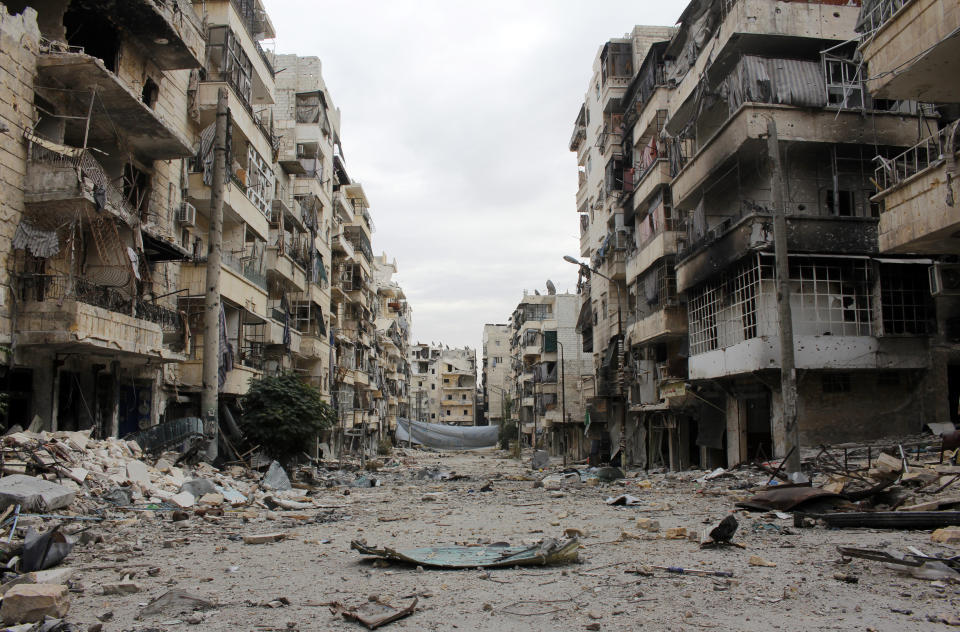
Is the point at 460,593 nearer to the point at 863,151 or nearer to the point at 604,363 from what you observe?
the point at 863,151

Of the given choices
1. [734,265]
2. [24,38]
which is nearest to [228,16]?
[24,38]

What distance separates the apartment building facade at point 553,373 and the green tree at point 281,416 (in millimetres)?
23406

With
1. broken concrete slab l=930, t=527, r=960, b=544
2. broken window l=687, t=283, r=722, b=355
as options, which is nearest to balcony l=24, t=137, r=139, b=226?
broken concrete slab l=930, t=527, r=960, b=544

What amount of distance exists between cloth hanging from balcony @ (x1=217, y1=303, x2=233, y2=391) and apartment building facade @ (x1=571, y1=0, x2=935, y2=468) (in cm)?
1543

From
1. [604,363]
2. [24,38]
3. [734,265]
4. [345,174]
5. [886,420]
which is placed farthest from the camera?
[345,174]

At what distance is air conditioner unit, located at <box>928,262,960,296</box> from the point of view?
16031 millimetres

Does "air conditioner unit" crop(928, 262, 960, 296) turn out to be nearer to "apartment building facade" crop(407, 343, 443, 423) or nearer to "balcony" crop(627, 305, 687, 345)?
"balcony" crop(627, 305, 687, 345)

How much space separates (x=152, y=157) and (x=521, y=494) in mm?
14478

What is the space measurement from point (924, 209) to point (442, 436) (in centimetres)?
6884

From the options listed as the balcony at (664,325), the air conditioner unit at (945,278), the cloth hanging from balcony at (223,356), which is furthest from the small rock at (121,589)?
the balcony at (664,325)

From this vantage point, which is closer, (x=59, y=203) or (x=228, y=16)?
(x=59, y=203)

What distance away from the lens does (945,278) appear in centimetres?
1627

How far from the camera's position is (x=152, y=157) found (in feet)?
66.8

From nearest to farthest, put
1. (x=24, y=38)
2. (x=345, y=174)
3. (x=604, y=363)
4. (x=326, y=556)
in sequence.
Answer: (x=326, y=556), (x=24, y=38), (x=604, y=363), (x=345, y=174)
